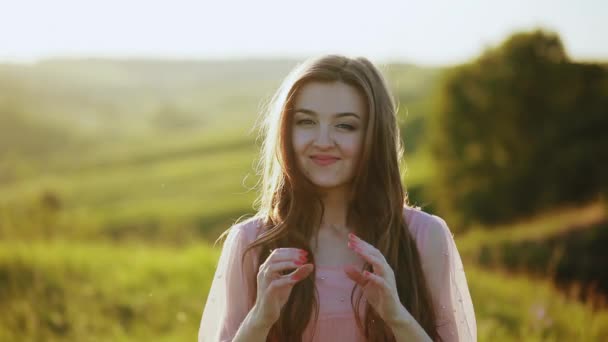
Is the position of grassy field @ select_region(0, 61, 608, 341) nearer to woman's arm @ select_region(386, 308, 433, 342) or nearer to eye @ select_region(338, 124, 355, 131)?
eye @ select_region(338, 124, 355, 131)

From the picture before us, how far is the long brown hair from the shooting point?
2.96 m

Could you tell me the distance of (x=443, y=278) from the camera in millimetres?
3025

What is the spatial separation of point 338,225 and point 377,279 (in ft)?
2.00

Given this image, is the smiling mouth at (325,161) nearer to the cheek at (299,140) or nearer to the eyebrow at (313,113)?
the cheek at (299,140)

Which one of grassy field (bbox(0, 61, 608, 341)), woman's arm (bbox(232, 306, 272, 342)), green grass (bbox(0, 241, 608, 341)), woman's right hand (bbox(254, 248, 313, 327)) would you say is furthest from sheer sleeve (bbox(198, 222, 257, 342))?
green grass (bbox(0, 241, 608, 341))

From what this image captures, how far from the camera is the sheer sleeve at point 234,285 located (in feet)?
9.86

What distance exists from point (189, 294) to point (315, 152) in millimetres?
4717

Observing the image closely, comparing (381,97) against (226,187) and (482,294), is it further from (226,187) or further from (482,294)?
(226,187)

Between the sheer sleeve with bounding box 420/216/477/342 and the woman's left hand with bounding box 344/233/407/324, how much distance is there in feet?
1.34

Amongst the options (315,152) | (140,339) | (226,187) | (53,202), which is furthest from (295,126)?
(226,187)

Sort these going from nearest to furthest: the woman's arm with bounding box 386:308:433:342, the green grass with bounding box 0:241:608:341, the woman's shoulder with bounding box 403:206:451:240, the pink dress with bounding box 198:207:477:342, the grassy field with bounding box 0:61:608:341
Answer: the woman's arm with bounding box 386:308:433:342, the pink dress with bounding box 198:207:477:342, the woman's shoulder with bounding box 403:206:451:240, the green grass with bounding box 0:241:608:341, the grassy field with bounding box 0:61:608:341

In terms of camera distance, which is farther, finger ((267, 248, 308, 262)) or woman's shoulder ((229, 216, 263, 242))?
woman's shoulder ((229, 216, 263, 242))

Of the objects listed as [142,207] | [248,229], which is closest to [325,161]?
[248,229]

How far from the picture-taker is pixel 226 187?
42906 mm
